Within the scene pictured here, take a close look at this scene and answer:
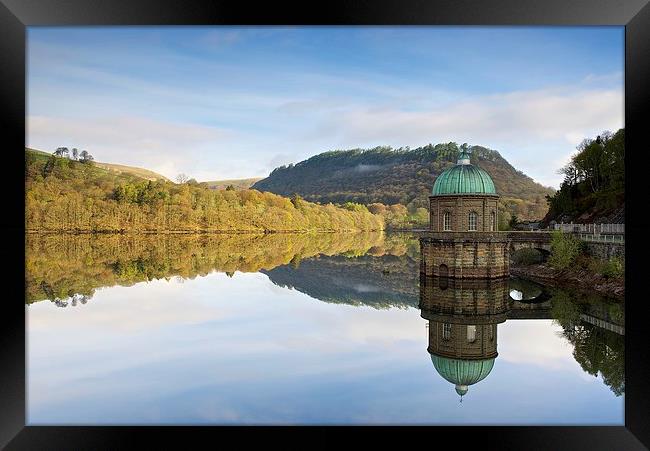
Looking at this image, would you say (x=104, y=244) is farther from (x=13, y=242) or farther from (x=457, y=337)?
(x=13, y=242)

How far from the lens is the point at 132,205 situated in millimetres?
50812

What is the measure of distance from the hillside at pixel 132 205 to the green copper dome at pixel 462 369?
37858 mm

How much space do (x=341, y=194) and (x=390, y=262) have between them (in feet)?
203

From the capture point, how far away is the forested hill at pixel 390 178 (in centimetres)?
7319

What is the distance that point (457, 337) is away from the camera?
12.6 m

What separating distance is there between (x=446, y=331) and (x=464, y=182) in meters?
9.11

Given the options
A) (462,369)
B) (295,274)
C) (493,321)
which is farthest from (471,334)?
(295,274)

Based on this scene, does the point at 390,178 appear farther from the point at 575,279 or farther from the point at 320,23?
the point at 320,23

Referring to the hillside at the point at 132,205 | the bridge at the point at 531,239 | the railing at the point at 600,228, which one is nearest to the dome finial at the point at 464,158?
the bridge at the point at 531,239

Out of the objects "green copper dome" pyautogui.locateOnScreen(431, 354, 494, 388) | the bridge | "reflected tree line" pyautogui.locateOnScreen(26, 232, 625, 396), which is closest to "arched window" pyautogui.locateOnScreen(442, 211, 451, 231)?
"reflected tree line" pyautogui.locateOnScreen(26, 232, 625, 396)

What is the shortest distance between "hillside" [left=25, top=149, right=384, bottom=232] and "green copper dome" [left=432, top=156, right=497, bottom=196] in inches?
1260

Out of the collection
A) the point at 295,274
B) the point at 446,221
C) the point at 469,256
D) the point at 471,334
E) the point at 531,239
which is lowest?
the point at 471,334

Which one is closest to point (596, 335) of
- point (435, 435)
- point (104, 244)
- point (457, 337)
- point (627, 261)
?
point (457, 337)

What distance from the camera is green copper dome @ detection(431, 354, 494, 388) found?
352 inches
